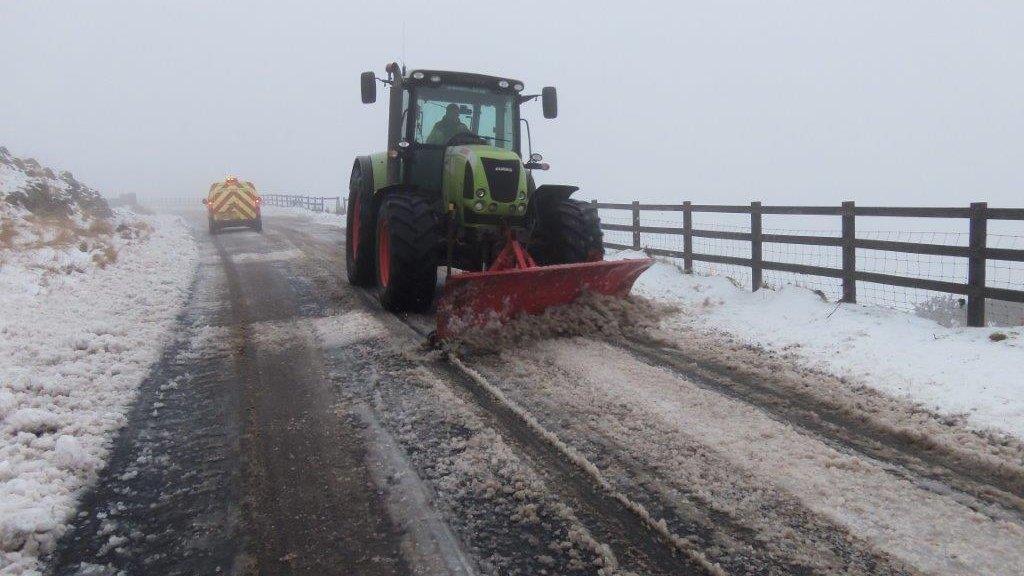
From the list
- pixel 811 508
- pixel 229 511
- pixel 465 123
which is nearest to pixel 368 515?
pixel 229 511

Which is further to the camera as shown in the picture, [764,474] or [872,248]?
[872,248]

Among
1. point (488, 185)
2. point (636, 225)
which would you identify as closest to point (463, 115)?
point (488, 185)

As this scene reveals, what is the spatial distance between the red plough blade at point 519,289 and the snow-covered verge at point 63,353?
2284 mm

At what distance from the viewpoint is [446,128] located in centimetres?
729

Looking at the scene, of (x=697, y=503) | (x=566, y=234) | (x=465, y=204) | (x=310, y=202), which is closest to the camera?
(x=697, y=503)

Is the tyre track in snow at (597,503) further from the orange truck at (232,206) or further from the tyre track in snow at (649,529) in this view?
the orange truck at (232,206)

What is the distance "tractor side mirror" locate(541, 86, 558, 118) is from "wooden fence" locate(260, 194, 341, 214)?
84.3 ft

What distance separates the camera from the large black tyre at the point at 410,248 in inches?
238

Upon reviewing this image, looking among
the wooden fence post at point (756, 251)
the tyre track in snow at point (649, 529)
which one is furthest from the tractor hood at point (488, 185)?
the wooden fence post at point (756, 251)

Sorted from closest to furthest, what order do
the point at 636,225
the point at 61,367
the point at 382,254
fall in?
the point at 61,367
the point at 382,254
the point at 636,225

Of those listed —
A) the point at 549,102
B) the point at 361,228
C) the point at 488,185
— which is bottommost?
the point at 361,228

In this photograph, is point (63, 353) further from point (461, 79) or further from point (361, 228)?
point (461, 79)

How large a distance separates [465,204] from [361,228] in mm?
2051

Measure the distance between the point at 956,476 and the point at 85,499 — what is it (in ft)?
13.3
